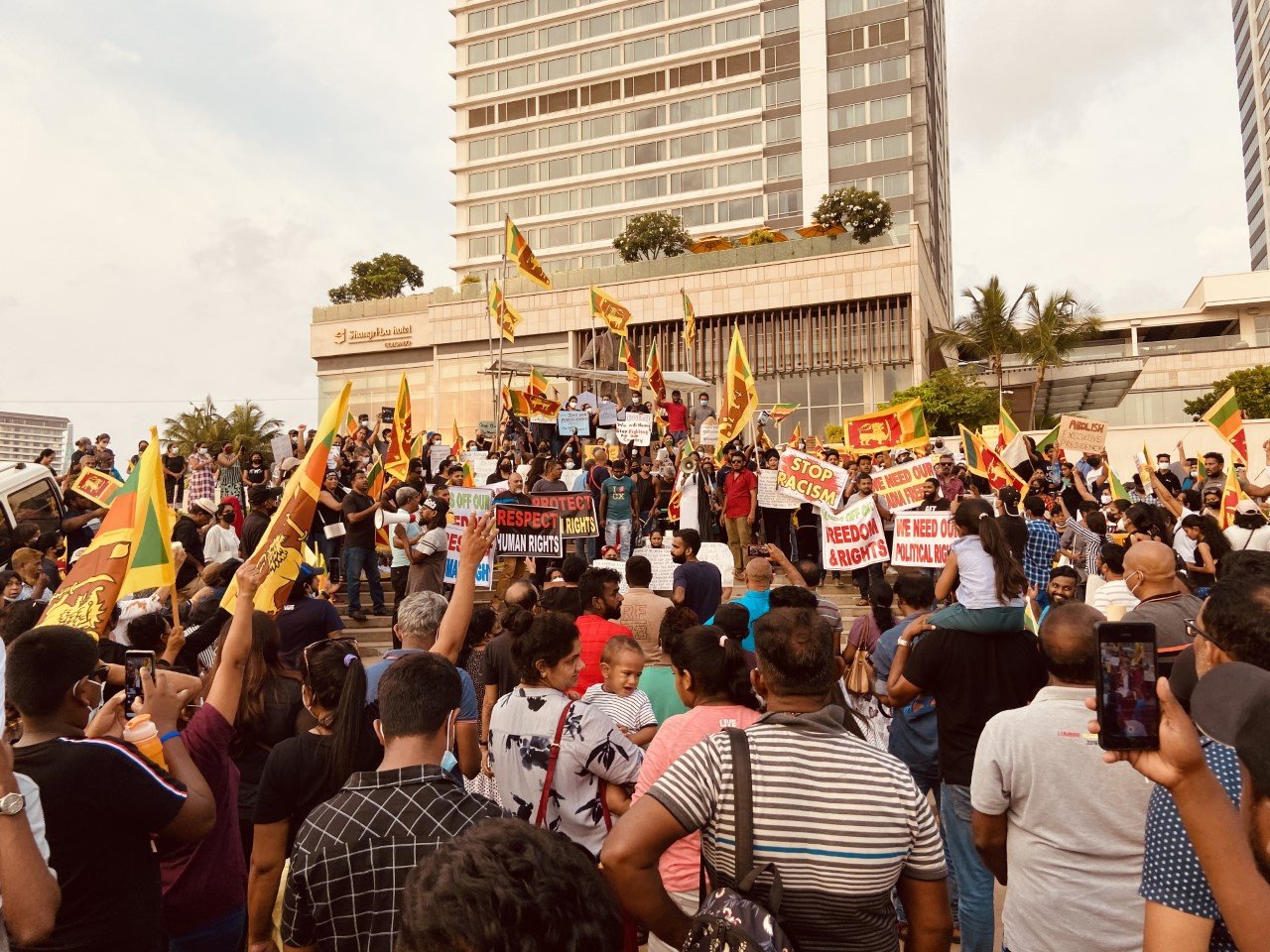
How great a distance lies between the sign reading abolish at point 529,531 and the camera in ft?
32.2

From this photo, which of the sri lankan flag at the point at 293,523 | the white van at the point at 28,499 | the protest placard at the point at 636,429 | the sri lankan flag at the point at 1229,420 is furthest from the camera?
the protest placard at the point at 636,429

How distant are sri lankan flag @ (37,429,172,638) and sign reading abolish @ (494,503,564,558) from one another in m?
4.22

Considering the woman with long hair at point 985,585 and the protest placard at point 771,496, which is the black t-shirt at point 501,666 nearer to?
the woman with long hair at point 985,585

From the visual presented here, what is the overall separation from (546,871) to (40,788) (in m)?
1.93

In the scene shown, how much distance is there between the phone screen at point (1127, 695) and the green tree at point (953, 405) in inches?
1208

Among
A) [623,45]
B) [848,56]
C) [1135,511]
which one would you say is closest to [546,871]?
[1135,511]

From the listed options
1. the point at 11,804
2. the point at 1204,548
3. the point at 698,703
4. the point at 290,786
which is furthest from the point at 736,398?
the point at 11,804

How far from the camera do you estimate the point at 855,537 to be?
11266mm

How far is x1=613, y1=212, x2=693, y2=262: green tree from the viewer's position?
148 feet

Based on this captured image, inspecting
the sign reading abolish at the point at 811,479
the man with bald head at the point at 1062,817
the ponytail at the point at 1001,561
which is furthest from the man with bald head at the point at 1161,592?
the sign reading abolish at the point at 811,479

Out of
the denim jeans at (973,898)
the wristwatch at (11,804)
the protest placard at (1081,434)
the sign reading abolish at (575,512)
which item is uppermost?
the protest placard at (1081,434)

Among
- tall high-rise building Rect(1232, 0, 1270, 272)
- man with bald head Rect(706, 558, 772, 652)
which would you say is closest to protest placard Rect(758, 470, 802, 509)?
man with bald head Rect(706, 558, 772, 652)

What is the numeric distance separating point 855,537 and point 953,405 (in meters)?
22.4

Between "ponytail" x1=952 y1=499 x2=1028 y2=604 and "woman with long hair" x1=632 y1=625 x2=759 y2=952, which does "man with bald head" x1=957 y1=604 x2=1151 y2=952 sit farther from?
"ponytail" x1=952 y1=499 x2=1028 y2=604
